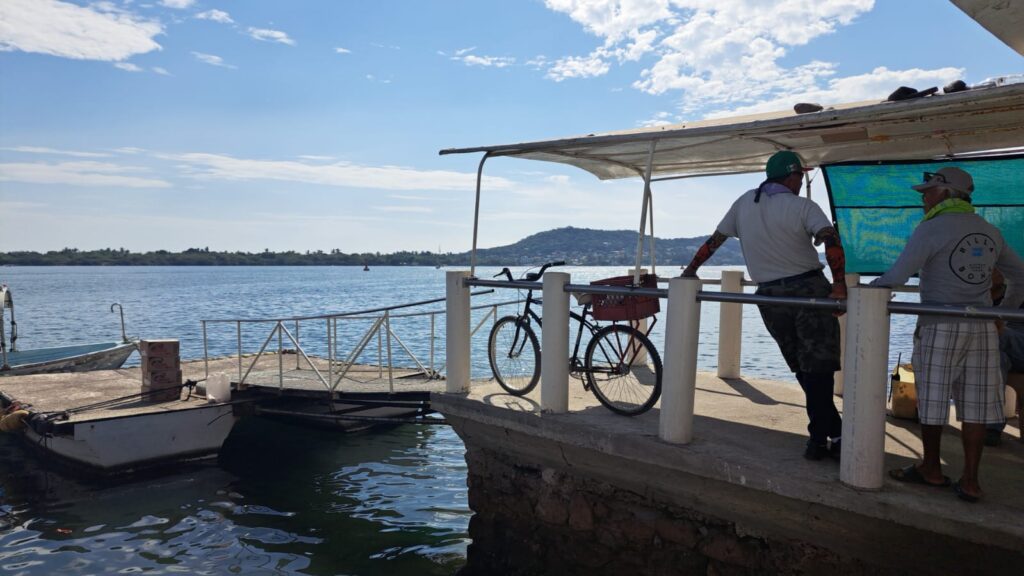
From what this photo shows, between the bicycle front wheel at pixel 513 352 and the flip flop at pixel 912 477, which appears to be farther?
the bicycle front wheel at pixel 513 352

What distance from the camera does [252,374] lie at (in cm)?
1359

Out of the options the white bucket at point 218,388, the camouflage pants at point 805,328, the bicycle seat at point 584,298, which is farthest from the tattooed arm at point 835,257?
the white bucket at point 218,388

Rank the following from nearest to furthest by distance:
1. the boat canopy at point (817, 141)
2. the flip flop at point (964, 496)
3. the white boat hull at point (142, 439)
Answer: the flip flop at point (964, 496)
the boat canopy at point (817, 141)
the white boat hull at point (142, 439)

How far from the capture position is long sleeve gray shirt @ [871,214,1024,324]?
14.0 ft

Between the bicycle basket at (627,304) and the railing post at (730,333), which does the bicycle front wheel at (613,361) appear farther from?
the railing post at (730,333)

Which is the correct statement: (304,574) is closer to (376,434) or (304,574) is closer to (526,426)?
(526,426)

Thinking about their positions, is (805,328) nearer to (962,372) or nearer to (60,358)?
(962,372)

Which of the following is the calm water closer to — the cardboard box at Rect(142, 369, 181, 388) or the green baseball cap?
the cardboard box at Rect(142, 369, 181, 388)

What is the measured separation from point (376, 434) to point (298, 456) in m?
1.95

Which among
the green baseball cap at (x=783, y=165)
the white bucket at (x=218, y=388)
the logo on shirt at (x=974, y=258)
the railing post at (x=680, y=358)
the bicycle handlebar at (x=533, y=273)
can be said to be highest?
the green baseball cap at (x=783, y=165)

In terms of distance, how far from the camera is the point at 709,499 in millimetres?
5082

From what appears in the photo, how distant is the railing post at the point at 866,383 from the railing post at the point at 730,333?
149 inches

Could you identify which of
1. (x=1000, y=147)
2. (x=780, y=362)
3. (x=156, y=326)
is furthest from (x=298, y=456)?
(x=156, y=326)

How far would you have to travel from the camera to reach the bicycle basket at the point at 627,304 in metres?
6.30
